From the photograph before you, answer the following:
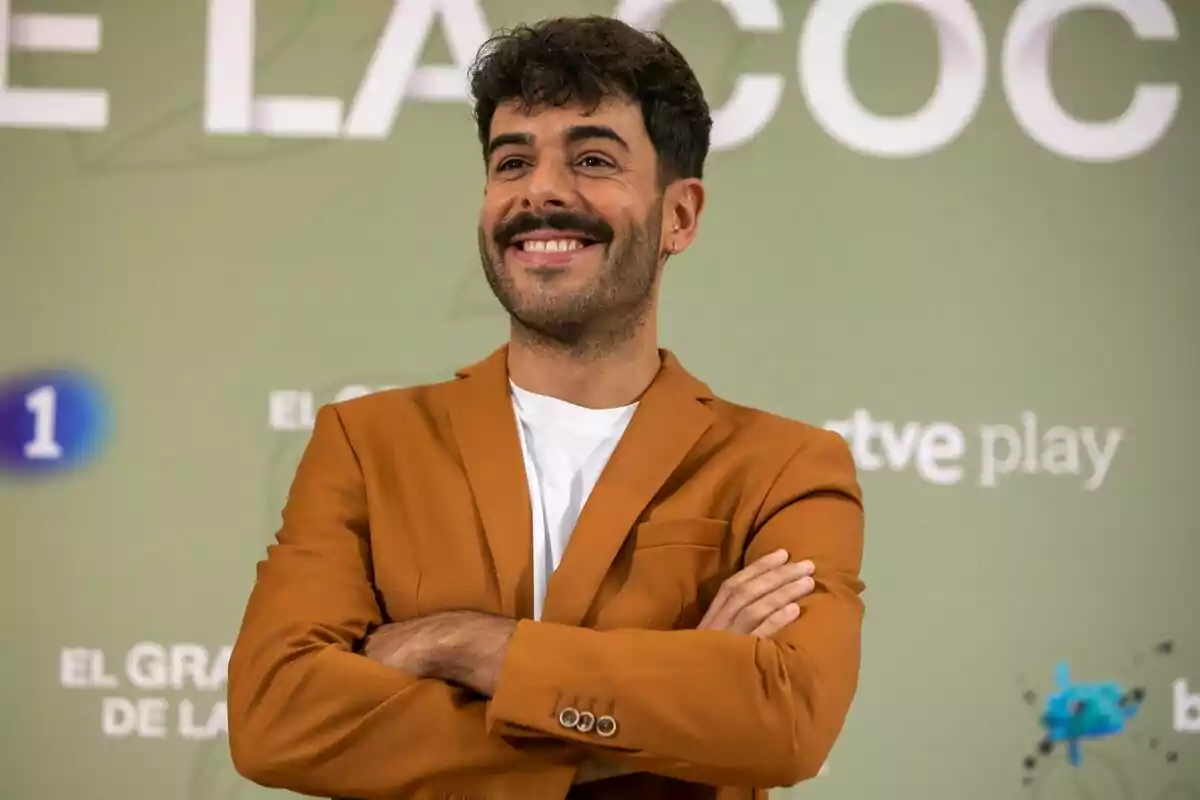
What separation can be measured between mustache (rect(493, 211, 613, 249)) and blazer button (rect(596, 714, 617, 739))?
2.47 ft

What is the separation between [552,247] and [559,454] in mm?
332

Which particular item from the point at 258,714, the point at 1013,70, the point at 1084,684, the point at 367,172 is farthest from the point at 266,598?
the point at 1013,70

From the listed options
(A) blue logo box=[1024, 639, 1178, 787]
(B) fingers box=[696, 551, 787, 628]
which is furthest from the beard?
(A) blue logo box=[1024, 639, 1178, 787]

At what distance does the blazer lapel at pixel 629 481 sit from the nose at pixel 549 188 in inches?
13.4

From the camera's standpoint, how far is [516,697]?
5.30 ft

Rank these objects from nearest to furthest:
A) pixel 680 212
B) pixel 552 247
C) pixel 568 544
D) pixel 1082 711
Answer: pixel 568 544
pixel 552 247
pixel 680 212
pixel 1082 711

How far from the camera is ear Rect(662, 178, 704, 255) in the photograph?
2.11 meters

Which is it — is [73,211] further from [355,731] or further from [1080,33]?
[1080,33]

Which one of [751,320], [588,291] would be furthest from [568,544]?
[751,320]

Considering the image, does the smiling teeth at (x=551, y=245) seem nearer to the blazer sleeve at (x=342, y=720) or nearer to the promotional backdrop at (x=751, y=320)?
the blazer sleeve at (x=342, y=720)

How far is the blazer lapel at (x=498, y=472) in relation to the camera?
5.97ft

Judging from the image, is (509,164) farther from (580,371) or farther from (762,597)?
(762,597)

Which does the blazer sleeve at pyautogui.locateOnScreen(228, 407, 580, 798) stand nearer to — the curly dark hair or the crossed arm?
the crossed arm

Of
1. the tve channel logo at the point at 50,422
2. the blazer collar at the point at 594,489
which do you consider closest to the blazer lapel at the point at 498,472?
the blazer collar at the point at 594,489
